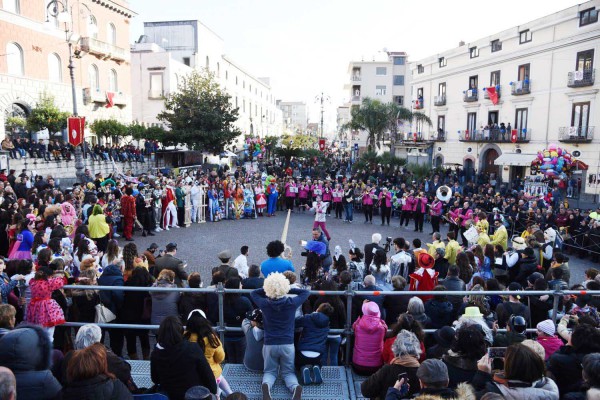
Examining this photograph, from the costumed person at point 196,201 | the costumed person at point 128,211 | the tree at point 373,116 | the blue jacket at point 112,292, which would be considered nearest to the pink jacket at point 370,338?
the blue jacket at point 112,292

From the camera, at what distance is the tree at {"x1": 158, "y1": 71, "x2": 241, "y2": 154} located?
1313 inches

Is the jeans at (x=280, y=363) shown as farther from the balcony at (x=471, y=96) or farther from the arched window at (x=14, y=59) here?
the balcony at (x=471, y=96)

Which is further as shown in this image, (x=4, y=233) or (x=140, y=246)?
(x=140, y=246)

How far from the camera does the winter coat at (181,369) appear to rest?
401cm

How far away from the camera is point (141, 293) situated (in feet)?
21.2

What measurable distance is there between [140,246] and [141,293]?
327 inches

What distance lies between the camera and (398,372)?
4109 mm

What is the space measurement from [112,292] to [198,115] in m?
28.6

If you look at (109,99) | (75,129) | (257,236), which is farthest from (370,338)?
(109,99)

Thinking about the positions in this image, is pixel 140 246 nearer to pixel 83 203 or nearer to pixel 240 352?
pixel 83 203

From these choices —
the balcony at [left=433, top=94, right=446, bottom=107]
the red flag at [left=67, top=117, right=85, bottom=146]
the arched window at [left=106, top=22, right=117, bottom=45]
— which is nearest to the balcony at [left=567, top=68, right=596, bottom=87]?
the balcony at [left=433, top=94, right=446, bottom=107]

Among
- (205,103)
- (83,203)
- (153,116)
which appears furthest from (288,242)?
(153,116)

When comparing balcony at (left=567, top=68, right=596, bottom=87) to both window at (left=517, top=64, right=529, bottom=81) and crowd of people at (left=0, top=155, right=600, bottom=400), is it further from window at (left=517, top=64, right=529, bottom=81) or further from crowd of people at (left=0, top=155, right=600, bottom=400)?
crowd of people at (left=0, top=155, right=600, bottom=400)

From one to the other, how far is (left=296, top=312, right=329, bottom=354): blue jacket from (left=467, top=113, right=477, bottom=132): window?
34.1 m
